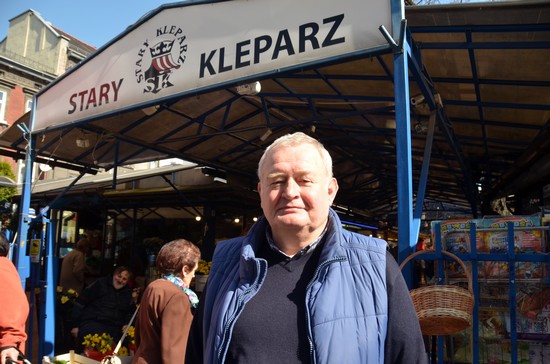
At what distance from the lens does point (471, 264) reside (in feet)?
9.61

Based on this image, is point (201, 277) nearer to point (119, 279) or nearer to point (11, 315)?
point (119, 279)

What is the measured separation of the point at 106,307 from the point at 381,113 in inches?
173

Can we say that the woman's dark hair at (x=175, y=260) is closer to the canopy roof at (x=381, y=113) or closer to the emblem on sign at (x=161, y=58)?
the canopy roof at (x=381, y=113)

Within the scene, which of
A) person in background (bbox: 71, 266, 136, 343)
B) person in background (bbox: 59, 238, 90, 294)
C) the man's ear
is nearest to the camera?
the man's ear

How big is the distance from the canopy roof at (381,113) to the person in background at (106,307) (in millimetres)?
2043

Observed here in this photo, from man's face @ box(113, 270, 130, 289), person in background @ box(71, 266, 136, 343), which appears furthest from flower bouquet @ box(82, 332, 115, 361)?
man's face @ box(113, 270, 130, 289)

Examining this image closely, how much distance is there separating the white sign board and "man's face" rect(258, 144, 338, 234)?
74.3 inches

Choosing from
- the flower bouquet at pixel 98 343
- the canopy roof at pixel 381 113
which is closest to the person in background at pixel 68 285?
the canopy roof at pixel 381 113

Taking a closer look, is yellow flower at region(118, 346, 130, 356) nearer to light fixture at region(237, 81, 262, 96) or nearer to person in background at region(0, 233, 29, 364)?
person in background at region(0, 233, 29, 364)

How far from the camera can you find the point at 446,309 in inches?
94.2

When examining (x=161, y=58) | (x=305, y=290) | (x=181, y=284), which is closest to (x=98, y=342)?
(x=181, y=284)

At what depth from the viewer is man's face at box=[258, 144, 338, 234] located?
5.53 feet

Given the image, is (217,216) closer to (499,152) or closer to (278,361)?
(499,152)

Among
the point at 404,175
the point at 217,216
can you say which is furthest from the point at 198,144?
the point at 404,175
